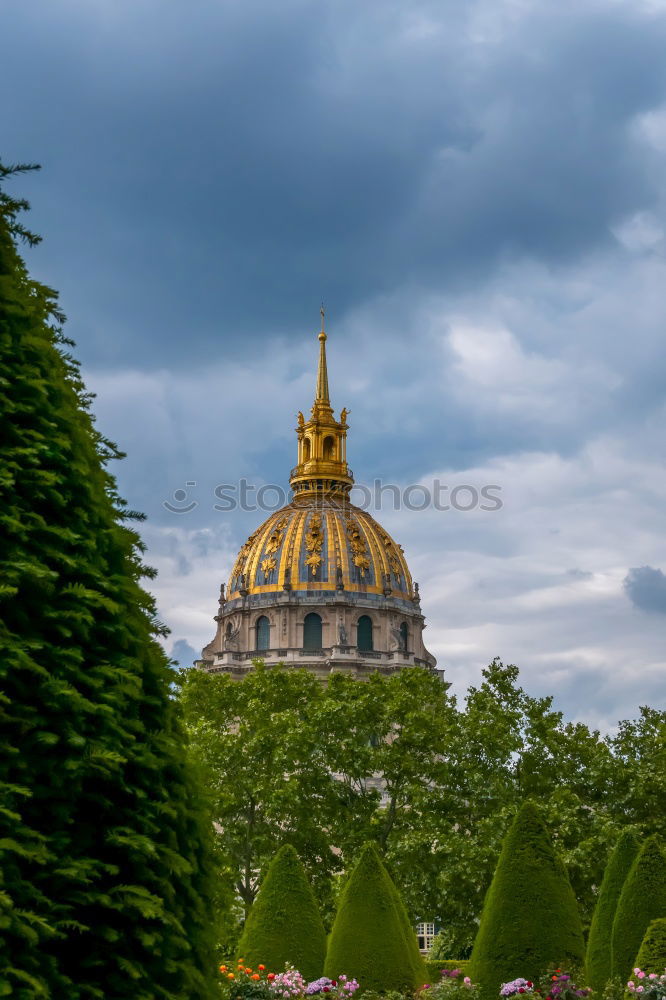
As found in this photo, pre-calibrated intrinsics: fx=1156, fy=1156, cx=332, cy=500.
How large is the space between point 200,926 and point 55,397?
3.73 meters

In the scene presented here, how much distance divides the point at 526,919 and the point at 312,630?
298 feet

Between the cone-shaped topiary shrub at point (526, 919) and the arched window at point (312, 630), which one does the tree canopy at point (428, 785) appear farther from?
the arched window at point (312, 630)

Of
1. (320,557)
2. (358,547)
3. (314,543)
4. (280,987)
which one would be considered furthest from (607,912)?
(358,547)

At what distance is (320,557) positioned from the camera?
11281cm

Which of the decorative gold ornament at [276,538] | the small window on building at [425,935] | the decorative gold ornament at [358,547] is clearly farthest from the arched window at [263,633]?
the small window on building at [425,935]

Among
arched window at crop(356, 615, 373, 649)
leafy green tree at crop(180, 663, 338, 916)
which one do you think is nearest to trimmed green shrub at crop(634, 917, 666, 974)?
leafy green tree at crop(180, 663, 338, 916)

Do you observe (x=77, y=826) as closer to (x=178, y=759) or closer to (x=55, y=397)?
(x=178, y=759)

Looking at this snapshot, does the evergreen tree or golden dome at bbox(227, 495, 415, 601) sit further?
golden dome at bbox(227, 495, 415, 601)

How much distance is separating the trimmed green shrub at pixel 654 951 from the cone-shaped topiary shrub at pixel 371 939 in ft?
18.3

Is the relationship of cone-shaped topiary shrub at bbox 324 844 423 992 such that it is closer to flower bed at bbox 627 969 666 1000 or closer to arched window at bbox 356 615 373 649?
flower bed at bbox 627 969 666 1000

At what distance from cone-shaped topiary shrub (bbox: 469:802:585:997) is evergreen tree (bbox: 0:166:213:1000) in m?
12.7

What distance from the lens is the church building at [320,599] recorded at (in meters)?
108

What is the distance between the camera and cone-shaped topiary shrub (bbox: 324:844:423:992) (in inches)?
859

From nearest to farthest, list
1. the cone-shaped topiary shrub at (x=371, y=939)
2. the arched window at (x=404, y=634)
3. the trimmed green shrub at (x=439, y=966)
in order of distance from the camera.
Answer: the cone-shaped topiary shrub at (x=371, y=939), the trimmed green shrub at (x=439, y=966), the arched window at (x=404, y=634)
